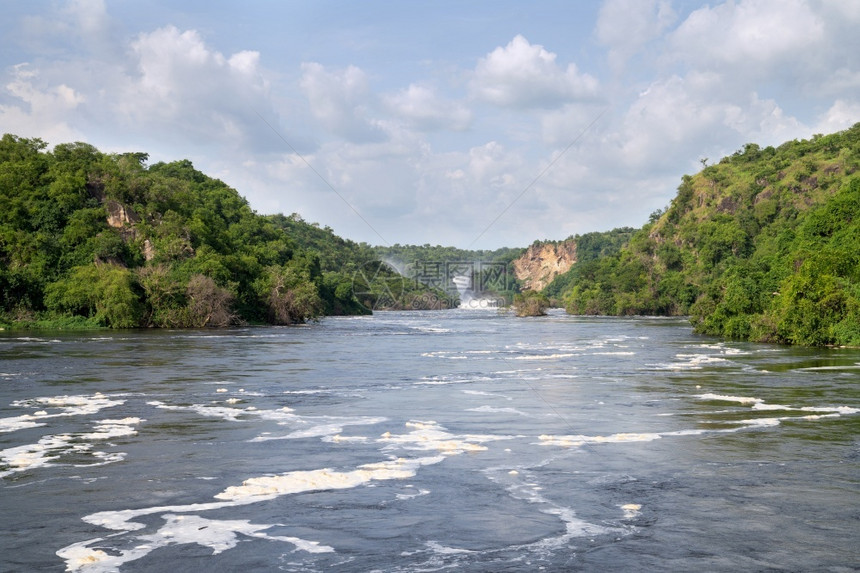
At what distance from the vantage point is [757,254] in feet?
331

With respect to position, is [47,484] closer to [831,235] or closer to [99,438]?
[99,438]

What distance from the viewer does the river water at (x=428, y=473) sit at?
9898 millimetres

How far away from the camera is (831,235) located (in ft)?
205

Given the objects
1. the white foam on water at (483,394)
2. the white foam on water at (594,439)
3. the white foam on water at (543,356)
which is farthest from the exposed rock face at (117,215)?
the white foam on water at (594,439)

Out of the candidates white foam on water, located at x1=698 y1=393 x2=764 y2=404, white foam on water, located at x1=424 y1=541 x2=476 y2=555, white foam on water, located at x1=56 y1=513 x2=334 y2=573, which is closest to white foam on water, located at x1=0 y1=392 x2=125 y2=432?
white foam on water, located at x1=56 y1=513 x2=334 y2=573

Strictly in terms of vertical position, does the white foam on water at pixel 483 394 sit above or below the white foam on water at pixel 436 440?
above

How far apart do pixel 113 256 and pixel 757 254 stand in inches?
2973

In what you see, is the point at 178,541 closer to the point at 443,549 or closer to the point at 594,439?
the point at 443,549

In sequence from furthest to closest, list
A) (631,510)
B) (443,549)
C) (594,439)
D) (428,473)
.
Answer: (594,439)
(428,473)
(631,510)
(443,549)

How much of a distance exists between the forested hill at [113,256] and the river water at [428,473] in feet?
153

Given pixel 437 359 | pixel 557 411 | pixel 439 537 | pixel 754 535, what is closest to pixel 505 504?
pixel 439 537

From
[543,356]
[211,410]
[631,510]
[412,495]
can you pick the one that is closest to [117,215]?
Answer: [543,356]

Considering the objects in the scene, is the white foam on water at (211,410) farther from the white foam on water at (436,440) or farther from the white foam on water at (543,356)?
the white foam on water at (543,356)

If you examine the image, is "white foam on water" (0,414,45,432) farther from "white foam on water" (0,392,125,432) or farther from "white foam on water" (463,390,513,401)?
"white foam on water" (463,390,513,401)
